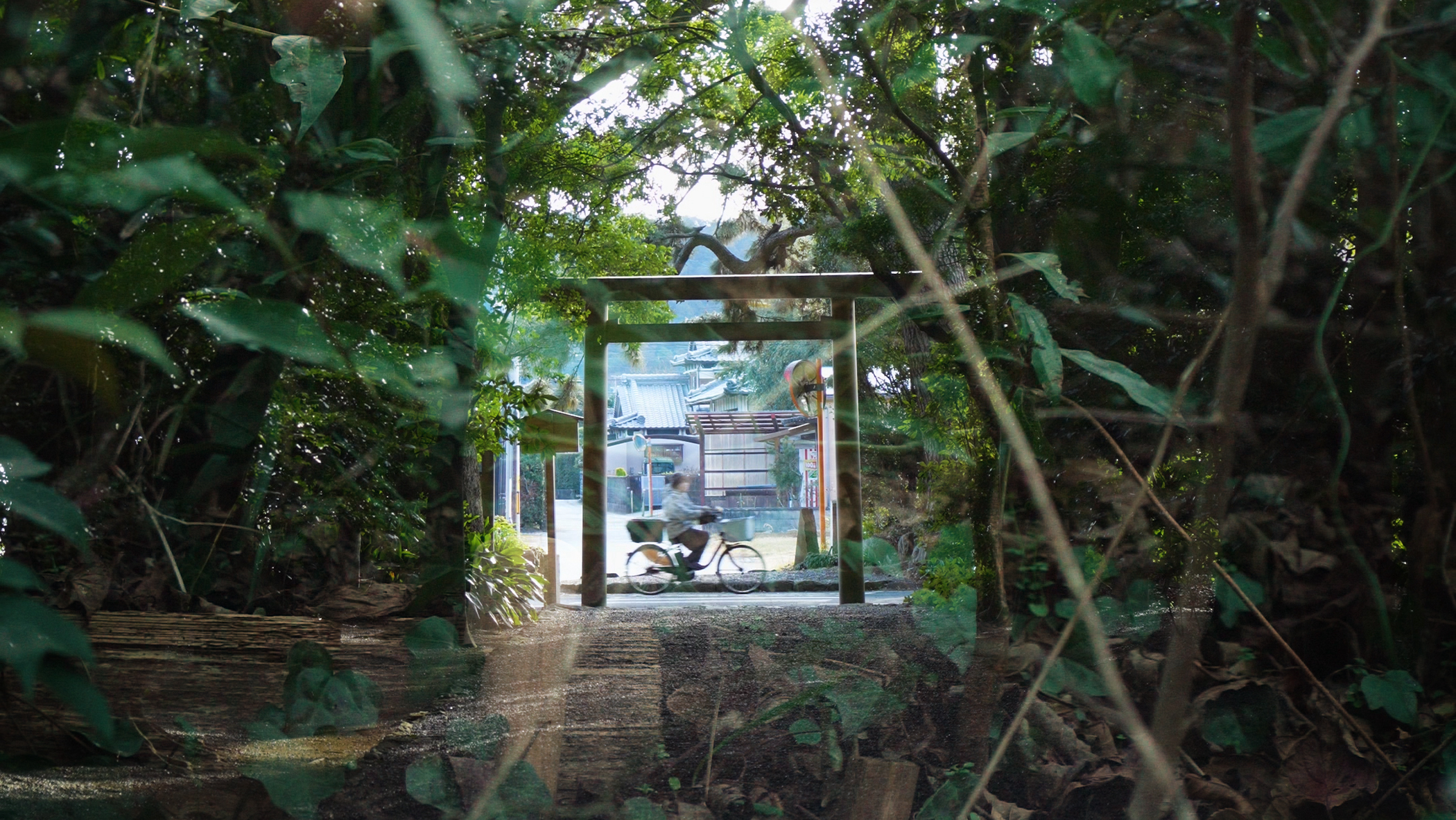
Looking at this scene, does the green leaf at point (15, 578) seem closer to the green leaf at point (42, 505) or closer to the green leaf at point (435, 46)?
the green leaf at point (42, 505)

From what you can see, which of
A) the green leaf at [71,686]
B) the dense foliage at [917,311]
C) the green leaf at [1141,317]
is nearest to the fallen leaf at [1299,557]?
the dense foliage at [917,311]

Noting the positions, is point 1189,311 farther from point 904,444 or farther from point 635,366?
point 635,366

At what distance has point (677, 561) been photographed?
797 mm

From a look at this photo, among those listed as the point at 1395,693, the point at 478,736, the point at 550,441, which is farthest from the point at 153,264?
the point at 1395,693

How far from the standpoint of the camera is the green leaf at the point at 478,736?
72 cm

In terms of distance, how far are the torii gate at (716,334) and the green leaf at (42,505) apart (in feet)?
1.22

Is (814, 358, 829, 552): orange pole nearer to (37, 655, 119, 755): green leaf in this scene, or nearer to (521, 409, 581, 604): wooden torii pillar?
(521, 409, 581, 604): wooden torii pillar

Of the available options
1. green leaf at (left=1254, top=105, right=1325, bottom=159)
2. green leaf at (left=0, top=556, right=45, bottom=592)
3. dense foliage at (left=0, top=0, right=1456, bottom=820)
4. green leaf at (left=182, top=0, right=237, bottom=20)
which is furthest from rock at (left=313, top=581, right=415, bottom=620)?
green leaf at (left=1254, top=105, right=1325, bottom=159)

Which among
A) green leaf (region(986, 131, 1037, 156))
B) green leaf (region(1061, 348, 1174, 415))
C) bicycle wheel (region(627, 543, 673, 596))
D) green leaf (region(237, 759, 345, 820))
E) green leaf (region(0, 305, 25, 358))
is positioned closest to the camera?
green leaf (region(0, 305, 25, 358))

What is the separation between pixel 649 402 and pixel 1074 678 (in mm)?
431

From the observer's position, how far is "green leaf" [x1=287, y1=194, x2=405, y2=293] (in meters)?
0.44

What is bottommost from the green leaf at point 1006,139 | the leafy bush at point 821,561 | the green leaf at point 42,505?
the leafy bush at point 821,561

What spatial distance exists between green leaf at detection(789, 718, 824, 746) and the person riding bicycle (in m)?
0.18

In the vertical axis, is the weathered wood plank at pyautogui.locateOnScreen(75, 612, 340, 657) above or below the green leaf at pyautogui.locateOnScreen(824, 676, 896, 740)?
above
